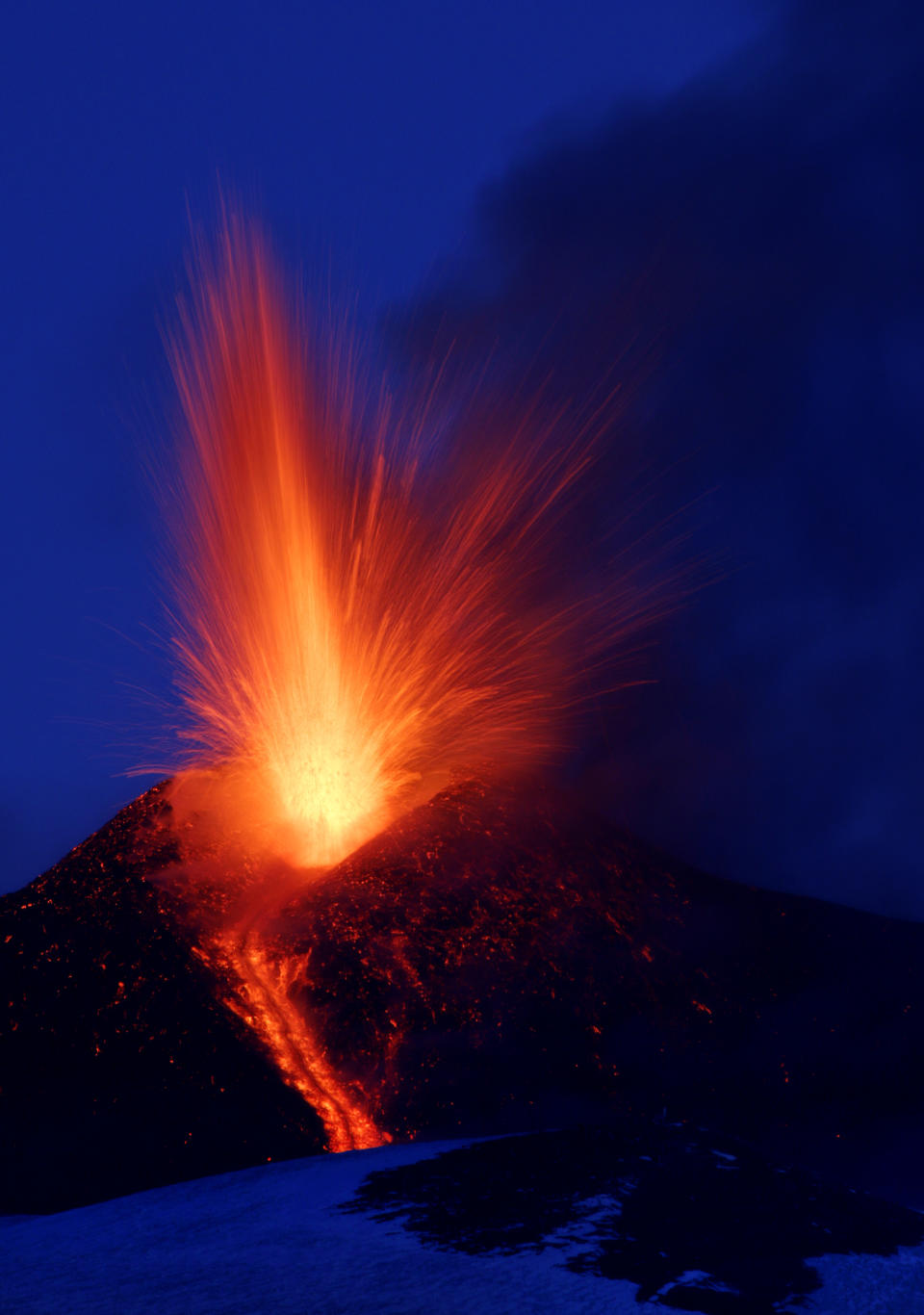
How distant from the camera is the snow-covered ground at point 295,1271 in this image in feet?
23.1

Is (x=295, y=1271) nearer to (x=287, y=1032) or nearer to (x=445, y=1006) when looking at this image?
(x=287, y=1032)

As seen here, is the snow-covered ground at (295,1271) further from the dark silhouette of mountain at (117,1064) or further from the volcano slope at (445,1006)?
the volcano slope at (445,1006)

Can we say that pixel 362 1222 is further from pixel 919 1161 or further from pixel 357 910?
pixel 919 1161

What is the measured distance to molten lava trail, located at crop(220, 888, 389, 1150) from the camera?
11.4 m

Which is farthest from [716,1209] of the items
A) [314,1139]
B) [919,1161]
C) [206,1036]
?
[206,1036]

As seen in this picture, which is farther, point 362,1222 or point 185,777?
point 185,777

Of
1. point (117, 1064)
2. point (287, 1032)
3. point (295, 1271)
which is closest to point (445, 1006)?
point (287, 1032)

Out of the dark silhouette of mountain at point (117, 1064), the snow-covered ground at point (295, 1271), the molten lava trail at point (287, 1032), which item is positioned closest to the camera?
the snow-covered ground at point (295, 1271)

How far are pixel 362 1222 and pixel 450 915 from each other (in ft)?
19.9

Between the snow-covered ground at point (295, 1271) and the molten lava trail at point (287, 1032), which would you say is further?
the molten lava trail at point (287, 1032)

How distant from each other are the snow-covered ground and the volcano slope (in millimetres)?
2023

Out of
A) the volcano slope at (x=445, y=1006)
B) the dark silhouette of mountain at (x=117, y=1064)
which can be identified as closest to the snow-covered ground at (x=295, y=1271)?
the dark silhouette of mountain at (x=117, y=1064)

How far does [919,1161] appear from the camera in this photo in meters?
12.4

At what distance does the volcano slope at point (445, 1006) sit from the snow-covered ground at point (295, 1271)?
6.64ft
